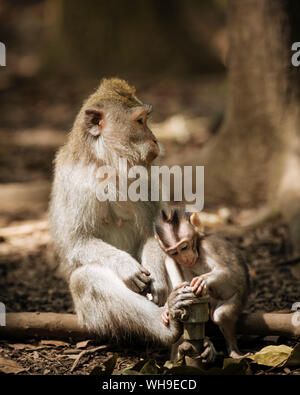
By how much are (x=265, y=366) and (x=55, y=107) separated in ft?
40.7

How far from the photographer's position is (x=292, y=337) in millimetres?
4750

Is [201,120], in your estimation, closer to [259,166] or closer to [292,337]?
[259,166]

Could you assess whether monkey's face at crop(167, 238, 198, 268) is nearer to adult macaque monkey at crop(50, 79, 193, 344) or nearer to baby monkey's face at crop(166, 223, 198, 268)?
baby monkey's face at crop(166, 223, 198, 268)

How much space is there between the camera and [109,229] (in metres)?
5.18

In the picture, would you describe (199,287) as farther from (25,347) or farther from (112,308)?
(25,347)

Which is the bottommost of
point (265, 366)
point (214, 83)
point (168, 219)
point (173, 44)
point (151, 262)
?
point (265, 366)

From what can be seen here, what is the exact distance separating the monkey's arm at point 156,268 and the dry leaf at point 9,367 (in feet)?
4.09

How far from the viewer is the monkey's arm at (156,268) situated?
4895 millimetres

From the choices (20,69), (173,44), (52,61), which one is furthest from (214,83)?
(20,69)

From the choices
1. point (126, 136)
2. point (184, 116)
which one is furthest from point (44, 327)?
point (184, 116)

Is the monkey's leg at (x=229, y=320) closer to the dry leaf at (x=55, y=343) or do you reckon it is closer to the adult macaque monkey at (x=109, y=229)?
the adult macaque monkey at (x=109, y=229)

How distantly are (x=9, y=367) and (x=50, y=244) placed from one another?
12.6 feet
